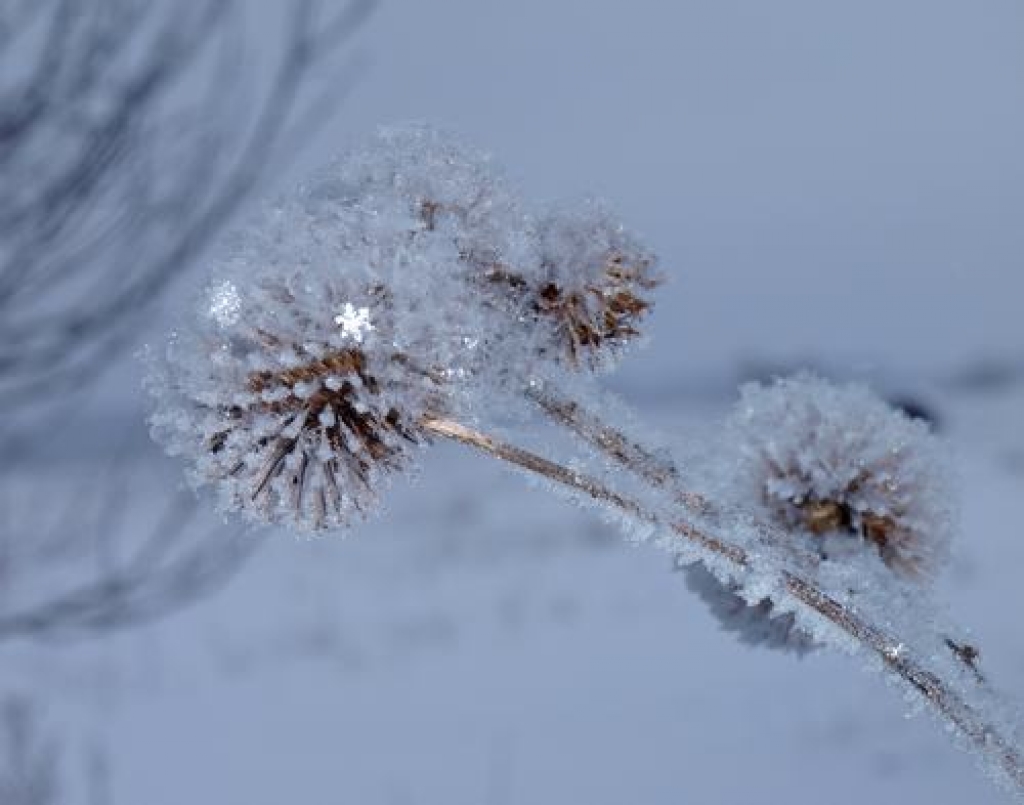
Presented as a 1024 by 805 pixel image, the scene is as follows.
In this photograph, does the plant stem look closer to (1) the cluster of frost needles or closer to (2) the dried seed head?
(1) the cluster of frost needles

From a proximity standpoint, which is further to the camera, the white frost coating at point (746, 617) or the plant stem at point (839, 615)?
the white frost coating at point (746, 617)

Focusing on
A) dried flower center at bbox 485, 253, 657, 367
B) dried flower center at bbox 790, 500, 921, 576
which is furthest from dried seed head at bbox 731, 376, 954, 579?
dried flower center at bbox 485, 253, 657, 367

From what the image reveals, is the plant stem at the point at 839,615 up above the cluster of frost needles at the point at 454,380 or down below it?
below

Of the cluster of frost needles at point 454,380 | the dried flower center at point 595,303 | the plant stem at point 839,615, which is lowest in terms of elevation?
the plant stem at point 839,615

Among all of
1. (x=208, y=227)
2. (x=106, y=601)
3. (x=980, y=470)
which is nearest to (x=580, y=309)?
(x=208, y=227)

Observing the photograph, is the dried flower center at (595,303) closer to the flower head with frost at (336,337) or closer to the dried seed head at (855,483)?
the flower head with frost at (336,337)

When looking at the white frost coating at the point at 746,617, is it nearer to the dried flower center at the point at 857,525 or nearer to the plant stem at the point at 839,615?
the dried flower center at the point at 857,525

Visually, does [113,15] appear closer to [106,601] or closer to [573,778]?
[106,601]

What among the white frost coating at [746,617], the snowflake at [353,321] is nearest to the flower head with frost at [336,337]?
the snowflake at [353,321]
